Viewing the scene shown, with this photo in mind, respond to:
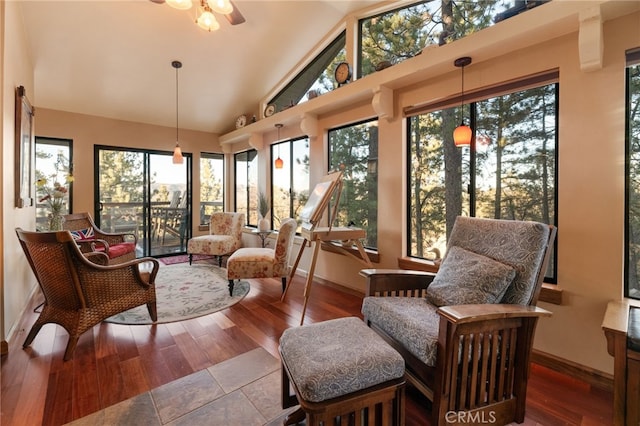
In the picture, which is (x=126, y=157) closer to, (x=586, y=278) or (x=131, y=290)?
(x=131, y=290)

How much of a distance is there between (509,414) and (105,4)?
512 cm

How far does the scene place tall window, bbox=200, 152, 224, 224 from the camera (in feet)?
19.9

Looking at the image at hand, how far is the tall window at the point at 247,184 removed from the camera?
568cm

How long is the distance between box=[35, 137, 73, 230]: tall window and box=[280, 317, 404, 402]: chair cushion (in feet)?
16.0

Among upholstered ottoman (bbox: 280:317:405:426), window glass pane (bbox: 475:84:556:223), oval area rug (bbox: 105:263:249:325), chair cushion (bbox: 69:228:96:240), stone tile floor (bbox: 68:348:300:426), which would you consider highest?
window glass pane (bbox: 475:84:556:223)

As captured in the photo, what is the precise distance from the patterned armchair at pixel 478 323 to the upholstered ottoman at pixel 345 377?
245 mm

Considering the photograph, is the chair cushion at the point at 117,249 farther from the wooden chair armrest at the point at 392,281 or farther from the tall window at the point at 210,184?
the wooden chair armrest at the point at 392,281

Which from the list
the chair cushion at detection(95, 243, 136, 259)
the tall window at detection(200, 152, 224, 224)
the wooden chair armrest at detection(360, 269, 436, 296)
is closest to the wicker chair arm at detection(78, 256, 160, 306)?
the chair cushion at detection(95, 243, 136, 259)

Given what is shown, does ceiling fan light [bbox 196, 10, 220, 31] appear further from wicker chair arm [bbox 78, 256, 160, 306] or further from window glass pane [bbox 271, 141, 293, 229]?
window glass pane [bbox 271, 141, 293, 229]

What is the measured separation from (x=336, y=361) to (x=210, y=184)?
5701 millimetres

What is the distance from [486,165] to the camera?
2.51m

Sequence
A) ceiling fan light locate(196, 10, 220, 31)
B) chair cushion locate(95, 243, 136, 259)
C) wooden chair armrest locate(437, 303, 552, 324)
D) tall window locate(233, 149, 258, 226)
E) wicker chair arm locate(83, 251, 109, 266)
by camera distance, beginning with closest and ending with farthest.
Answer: wooden chair armrest locate(437, 303, 552, 324)
ceiling fan light locate(196, 10, 220, 31)
wicker chair arm locate(83, 251, 109, 266)
chair cushion locate(95, 243, 136, 259)
tall window locate(233, 149, 258, 226)

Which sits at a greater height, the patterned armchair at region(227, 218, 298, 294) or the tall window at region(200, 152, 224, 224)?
the tall window at region(200, 152, 224, 224)

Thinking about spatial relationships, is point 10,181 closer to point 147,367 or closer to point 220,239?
point 147,367
